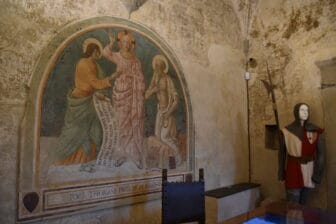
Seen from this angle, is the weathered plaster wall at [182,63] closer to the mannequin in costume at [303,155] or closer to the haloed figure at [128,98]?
the haloed figure at [128,98]

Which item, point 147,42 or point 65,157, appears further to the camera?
point 147,42

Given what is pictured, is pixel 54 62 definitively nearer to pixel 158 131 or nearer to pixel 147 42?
pixel 147 42

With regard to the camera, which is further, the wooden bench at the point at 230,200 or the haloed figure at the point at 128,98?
the wooden bench at the point at 230,200

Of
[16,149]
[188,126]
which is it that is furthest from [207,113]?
[16,149]

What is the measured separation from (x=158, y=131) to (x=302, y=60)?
2.53m

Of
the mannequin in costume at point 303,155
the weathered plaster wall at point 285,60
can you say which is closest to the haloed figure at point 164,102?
the mannequin in costume at point 303,155

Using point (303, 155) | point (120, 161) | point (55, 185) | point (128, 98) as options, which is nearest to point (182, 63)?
point (128, 98)

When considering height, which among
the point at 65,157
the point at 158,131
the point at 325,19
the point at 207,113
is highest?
the point at 325,19

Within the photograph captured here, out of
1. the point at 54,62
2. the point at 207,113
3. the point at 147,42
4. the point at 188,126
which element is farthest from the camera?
the point at 207,113

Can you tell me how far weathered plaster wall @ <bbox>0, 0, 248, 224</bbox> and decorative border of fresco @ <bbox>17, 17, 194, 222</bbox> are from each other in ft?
0.19

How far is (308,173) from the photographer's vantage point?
366 centimetres

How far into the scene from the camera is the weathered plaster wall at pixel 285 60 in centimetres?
402

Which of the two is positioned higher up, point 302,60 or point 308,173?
point 302,60

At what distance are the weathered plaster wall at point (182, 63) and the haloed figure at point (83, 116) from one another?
0.38m
